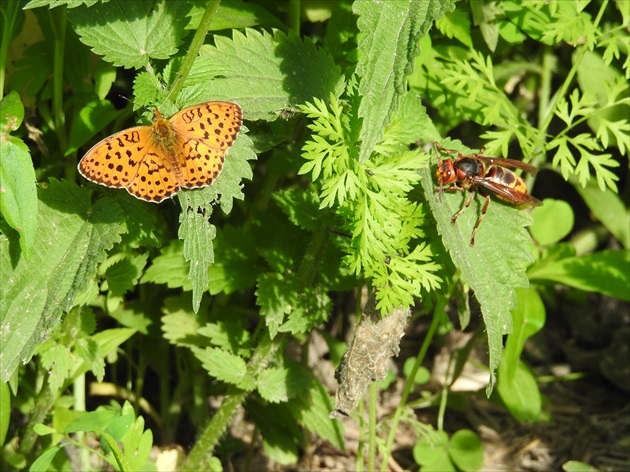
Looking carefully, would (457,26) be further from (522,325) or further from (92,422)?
(92,422)

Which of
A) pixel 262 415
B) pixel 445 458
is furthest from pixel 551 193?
pixel 262 415

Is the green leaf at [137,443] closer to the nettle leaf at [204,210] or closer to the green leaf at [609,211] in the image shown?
the nettle leaf at [204,210]

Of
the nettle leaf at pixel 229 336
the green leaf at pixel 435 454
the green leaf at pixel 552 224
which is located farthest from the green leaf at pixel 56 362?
the green leaf at pixel 552 224

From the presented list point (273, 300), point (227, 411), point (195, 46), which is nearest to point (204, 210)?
point (195, 46)

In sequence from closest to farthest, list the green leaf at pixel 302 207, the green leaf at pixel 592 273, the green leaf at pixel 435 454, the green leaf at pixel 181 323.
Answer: the green leaf at pixel 302 207, the green leaf at pixel 181 323, the green leaf at pixel 592 273, the green leaf at pixel 435 454

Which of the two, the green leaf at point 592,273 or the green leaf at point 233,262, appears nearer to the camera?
the green leaf at point 233,262

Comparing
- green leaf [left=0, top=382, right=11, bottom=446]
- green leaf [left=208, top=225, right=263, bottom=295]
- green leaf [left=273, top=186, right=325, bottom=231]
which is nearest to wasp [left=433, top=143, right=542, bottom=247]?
green leaf [left=273, top=186, right=325, bottom=231]

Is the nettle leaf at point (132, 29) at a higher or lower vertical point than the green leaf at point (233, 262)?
higher
